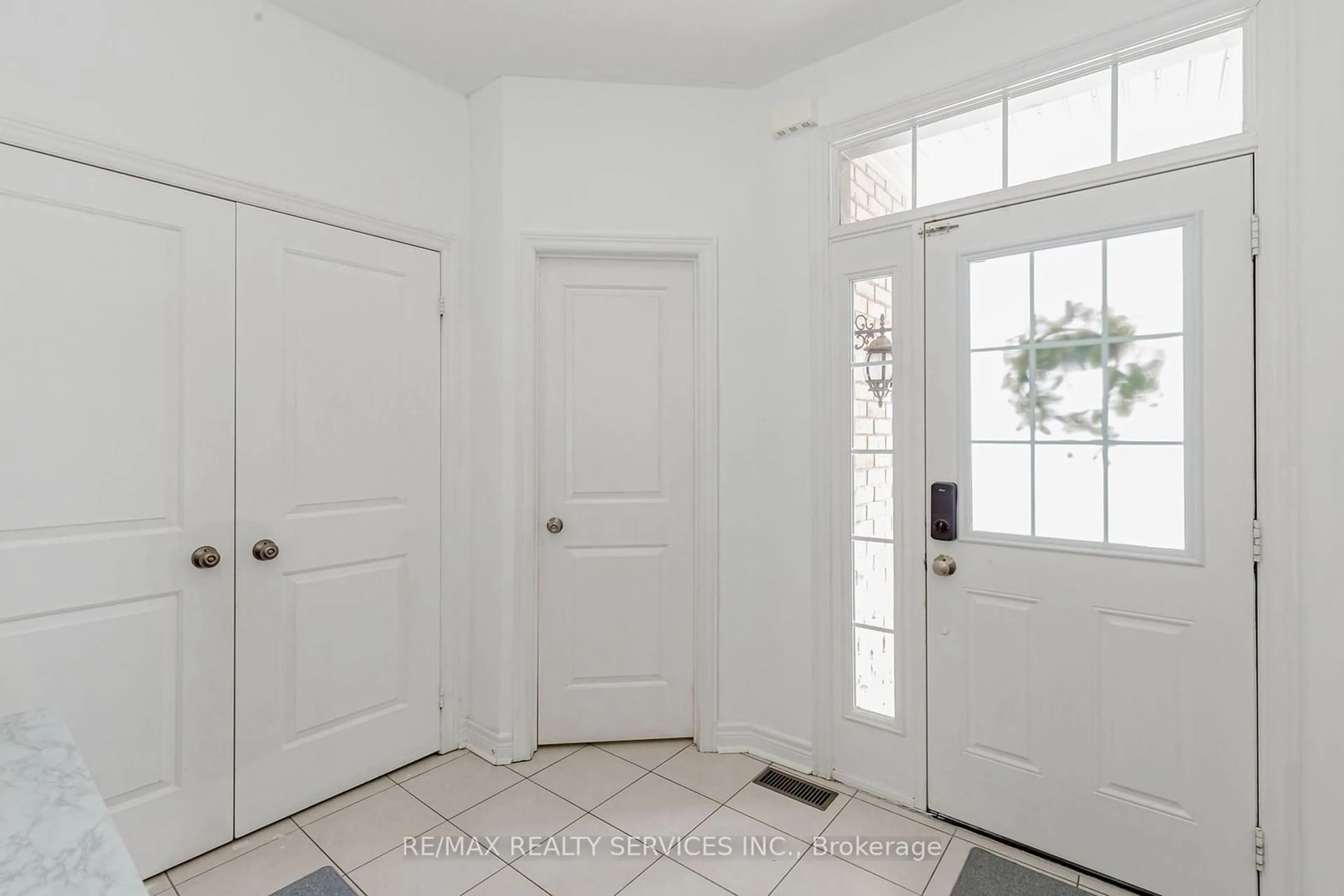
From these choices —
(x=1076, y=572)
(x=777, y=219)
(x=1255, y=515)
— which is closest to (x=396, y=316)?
(x=777, y=219)

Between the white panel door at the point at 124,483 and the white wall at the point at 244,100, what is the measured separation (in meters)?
0.16

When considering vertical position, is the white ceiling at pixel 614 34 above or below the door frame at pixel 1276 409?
above

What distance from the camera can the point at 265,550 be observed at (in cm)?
202

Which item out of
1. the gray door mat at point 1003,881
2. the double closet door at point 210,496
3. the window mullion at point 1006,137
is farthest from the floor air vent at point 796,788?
the window mullion at point 1006,137

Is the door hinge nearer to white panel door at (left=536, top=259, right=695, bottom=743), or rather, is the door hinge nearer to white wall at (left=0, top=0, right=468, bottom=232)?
white panel door at (left=536, top=259, right=695, bottom=743)

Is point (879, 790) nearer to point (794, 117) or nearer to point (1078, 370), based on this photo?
point (1078, 370)

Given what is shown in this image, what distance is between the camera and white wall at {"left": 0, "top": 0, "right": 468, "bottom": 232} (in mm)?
1665

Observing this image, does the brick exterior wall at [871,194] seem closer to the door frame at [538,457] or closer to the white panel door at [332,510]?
the door frame at [538,457]

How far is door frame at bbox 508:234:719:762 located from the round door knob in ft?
2.59

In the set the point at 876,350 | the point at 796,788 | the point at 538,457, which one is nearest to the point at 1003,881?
the point at 796,788

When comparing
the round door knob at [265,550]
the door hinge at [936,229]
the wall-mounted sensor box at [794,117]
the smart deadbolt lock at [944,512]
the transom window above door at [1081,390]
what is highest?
the wall-mounted sensor box at [794,117]

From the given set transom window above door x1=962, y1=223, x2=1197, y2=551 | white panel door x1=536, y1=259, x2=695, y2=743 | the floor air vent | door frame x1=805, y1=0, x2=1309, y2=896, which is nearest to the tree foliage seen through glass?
transom window above door x1=962, y1=223, x2=1197, y2=551

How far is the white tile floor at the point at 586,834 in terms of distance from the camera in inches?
70.4

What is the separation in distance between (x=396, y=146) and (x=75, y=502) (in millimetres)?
1537
